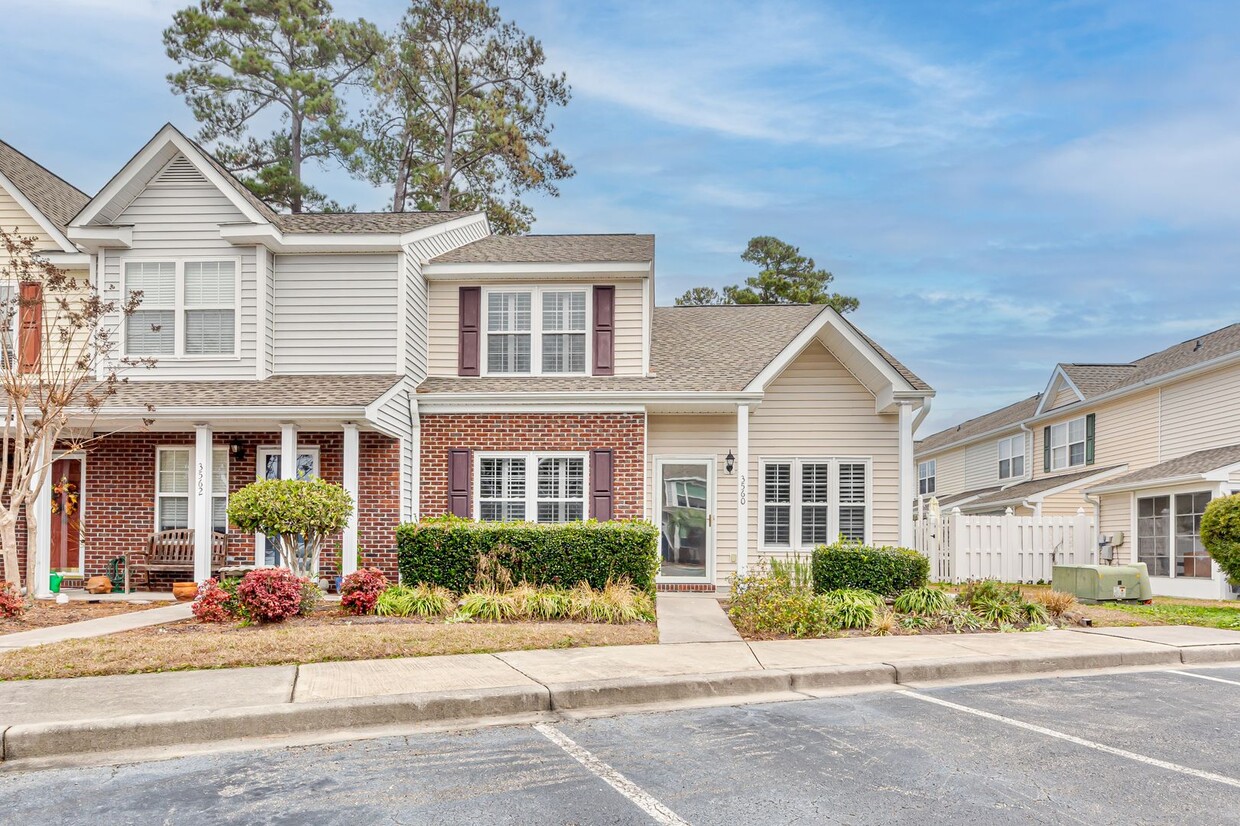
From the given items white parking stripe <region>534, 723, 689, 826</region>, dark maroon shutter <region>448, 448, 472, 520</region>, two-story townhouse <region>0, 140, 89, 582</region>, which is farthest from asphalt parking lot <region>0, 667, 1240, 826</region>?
two-story townhouse <region>0, 140, 89, 582</region>

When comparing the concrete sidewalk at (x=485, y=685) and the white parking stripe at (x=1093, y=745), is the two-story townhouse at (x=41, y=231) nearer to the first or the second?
the concrete sidewalk at (x=485, y=685)

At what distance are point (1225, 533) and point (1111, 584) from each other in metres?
2.46

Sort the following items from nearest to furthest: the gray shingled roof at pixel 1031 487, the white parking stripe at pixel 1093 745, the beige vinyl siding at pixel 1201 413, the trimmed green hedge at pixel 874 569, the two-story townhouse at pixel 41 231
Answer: the white parking stripe at pixel 1093 745 < the trimmed green hedge at pixel 874 569 < the two-story townhouse at pixel 41 231 < the beige vinyl siding at pixel 1201 413 < the gray shingled roof at pixel 1031 487

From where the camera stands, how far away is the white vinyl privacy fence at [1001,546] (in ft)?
69.4

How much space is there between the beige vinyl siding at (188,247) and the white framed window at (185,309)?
0.12m

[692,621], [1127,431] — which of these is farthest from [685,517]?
[1127,431]

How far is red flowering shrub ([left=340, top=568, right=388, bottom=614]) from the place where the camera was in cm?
1180

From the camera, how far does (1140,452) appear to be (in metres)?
25.4

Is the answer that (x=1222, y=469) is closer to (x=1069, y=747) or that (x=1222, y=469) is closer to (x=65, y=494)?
(x=1069, y=747)

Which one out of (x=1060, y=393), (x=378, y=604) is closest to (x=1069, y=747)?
(x=378, y=604)

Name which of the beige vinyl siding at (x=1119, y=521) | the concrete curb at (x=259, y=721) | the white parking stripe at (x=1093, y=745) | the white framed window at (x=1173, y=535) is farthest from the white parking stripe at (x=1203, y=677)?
the beige vinyl siding at (x=1119, y=521)

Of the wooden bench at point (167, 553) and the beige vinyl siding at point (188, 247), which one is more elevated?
the beige vinyl siding at point (188, 247)

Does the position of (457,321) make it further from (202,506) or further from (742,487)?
(742,487)

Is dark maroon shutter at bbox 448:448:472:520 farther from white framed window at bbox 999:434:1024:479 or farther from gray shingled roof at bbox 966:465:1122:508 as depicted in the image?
white framed window at bbox 999:434:1024:479
